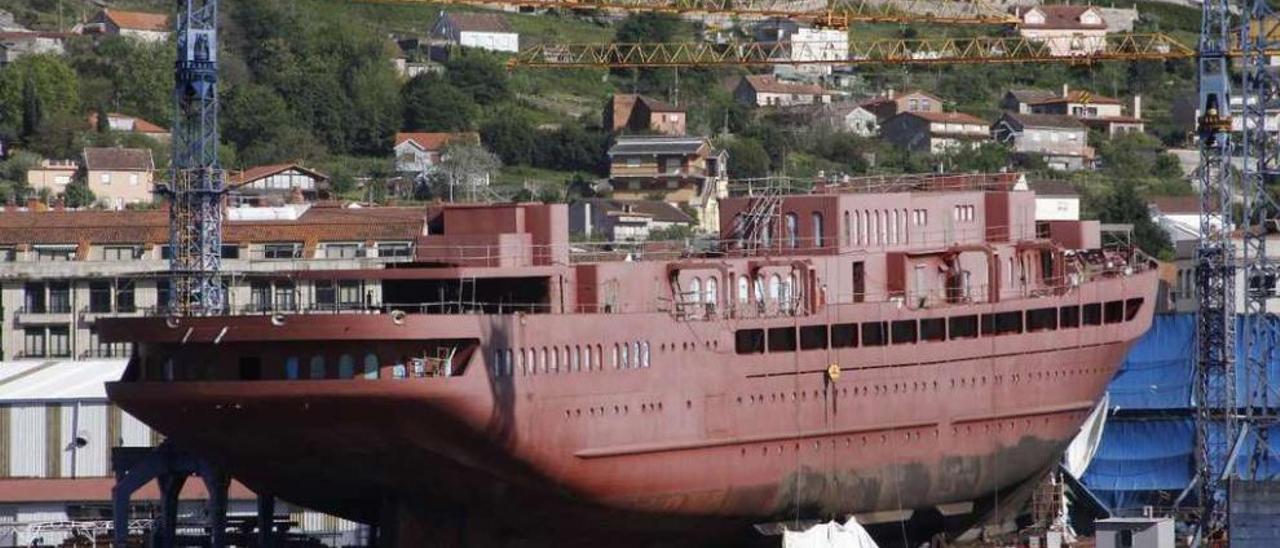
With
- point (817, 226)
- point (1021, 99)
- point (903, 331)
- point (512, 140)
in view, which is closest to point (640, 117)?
point (512, 140)

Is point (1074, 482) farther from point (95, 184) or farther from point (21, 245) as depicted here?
point (95, 184)

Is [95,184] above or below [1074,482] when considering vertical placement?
above

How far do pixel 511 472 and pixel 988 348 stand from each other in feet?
46.0

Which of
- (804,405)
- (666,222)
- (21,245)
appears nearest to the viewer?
(804,405)

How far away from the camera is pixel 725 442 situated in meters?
56.8

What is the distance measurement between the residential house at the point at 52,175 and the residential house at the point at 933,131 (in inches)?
1546

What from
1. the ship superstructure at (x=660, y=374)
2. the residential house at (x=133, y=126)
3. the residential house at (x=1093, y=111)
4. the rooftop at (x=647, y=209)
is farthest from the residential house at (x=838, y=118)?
the ship superstructure at (x=660, y=374)

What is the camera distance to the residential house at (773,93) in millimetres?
151625

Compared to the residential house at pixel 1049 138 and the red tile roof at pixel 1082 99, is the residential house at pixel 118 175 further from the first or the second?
the red tile roof at pixel 1082 99

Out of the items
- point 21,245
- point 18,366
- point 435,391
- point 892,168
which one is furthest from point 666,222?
point 435,391

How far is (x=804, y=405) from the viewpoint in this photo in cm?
5872

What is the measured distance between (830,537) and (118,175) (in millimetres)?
69336

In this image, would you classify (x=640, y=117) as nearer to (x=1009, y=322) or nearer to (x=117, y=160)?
(x=117, y=160)

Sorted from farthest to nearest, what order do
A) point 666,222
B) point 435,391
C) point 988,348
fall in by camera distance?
1. point 666,222
2. point 988,348
3. point 435,391
